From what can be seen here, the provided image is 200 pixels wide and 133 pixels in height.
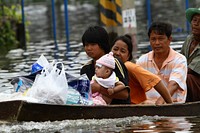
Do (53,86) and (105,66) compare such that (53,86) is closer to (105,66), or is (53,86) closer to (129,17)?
(105,66)

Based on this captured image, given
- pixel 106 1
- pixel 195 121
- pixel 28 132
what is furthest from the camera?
pixel 106 1

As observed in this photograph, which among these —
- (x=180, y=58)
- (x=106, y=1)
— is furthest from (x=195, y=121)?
(x=106, y=1)

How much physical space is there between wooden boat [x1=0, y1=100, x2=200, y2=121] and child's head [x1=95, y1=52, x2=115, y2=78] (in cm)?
37

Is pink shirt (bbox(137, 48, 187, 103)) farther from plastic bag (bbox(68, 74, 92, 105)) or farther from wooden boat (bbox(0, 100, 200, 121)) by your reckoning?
plastic bag (bbox(68, 74, 92, 105))

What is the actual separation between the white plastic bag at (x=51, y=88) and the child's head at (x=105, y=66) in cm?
46

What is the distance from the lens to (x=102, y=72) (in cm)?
927

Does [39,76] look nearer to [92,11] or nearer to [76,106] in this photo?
[76,106]

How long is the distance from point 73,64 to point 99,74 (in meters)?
6.75

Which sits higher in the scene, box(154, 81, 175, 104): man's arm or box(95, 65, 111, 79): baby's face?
box(95, 65, 111, 79): baby's face

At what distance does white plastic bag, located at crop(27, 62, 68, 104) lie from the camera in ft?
29.4

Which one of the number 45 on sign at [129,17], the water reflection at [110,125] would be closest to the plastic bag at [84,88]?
the water reflection at [110,125]

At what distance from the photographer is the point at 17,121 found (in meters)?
8.86

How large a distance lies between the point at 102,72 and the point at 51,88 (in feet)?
2.14

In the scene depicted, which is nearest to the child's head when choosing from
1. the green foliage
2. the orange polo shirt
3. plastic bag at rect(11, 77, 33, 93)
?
the orange polo shirt
